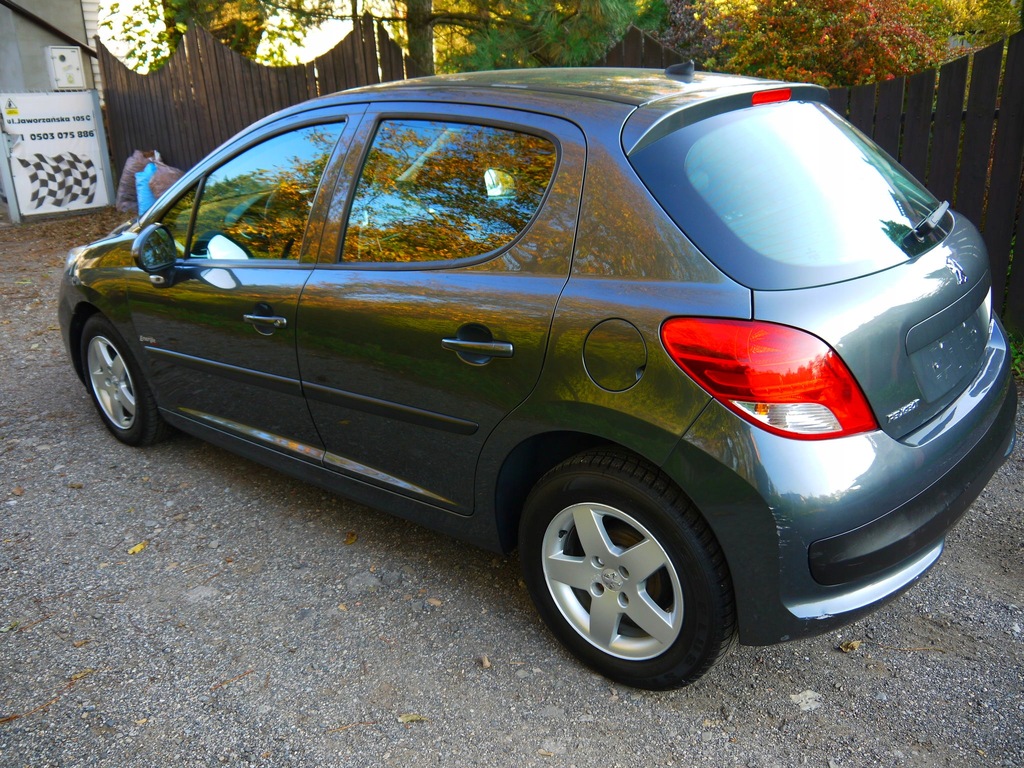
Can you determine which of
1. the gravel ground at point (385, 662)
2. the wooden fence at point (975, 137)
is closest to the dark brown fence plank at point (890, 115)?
the wooden fence at point (975, 137)

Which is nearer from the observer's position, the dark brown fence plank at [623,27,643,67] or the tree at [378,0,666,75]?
the dark brown fence plank at [623,27,643,67]

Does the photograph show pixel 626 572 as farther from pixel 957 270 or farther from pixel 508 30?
pixel 508 30

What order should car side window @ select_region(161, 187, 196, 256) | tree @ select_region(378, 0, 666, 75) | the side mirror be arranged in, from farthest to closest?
tree @ select_region(378, 0, 666, 75) < car side window @ select_region(161, 187, 196, 256) < the side mirror

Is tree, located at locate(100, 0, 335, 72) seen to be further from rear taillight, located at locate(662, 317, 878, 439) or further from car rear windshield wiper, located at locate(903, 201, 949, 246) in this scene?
rear taillight, located at locate(662, 317, 878, 439)

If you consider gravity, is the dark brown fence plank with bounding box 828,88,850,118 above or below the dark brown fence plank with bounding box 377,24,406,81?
below

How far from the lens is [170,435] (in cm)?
446

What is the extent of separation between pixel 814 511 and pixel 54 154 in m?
11.3

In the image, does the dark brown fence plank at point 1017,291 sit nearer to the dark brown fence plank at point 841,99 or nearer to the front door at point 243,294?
the dark brown fence plank at point 841,99

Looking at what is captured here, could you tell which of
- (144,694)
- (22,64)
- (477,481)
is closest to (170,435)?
(144,694)

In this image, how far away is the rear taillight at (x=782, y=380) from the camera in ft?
6.85

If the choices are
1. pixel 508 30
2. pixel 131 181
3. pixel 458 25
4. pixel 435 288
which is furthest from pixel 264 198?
pixel 131 181

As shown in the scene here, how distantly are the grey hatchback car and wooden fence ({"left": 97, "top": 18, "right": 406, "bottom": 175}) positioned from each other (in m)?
5.47

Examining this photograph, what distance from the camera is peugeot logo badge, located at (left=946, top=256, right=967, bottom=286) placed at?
2539 mm

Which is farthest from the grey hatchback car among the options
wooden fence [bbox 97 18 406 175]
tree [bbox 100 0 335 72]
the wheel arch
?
tree [bbox 100 0 335 72]
